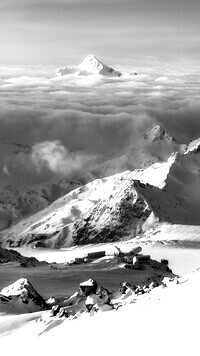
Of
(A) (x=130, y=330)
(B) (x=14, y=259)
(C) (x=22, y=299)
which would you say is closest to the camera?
(A) (x=130, y=330)

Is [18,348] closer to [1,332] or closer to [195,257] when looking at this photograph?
[1,332]

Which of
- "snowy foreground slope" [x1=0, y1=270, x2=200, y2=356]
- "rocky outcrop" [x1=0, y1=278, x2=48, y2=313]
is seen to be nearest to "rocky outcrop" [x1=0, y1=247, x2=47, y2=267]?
"rocky outcrop" [x1=0, y1=278, x2=48, y2=313]

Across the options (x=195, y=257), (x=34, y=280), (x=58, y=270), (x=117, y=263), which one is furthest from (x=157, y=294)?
(x=195, y=257)

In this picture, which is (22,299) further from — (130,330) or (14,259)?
(14,259)

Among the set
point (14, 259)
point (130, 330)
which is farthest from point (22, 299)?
point (14, 259)

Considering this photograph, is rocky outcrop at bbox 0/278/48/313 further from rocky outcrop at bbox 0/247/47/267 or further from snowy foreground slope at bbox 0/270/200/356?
rocky outcrop at bbox 0/247/47/267

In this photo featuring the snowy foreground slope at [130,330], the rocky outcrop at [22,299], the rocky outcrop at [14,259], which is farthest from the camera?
the rocky outcrop at [14,259]

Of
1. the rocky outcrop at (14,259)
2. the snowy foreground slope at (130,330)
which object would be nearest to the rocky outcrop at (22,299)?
the snowy foreground slope at (130,330)

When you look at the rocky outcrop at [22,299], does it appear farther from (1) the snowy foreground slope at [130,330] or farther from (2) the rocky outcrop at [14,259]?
(2) the rocky outcrop at [14,259]
